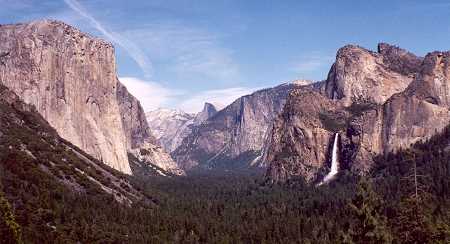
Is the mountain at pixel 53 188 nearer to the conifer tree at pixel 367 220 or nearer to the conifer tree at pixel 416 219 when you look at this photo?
the conifer tree at pixel 367 220

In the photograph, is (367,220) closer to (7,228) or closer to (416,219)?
(416,219)

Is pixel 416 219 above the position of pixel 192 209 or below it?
above

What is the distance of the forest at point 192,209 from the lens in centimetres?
4984

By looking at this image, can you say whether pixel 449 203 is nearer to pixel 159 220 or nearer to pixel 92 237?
pixel 159 220

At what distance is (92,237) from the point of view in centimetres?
8469

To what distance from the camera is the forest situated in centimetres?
4984

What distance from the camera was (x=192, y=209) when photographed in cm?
15312

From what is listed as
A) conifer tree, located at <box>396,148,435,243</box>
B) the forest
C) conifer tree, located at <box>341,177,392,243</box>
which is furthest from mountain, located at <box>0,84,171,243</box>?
conifer tree, located at <box>396,148,435,243</box>

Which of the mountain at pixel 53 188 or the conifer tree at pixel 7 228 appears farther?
the mountain at pixel 53 188

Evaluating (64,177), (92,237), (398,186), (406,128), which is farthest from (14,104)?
(406,128)

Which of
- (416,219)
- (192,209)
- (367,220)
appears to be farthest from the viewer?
(192,209)

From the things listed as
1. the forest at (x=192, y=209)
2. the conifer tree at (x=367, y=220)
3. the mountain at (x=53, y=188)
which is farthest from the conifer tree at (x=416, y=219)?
the mountain at (x=53, y=188)

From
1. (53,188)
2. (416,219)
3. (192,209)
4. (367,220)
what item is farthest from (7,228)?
(192,209)

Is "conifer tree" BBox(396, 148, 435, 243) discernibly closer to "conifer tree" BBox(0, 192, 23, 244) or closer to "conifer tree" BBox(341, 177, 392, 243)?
"conifer tree" BBox(341, 177, 392, 243)
